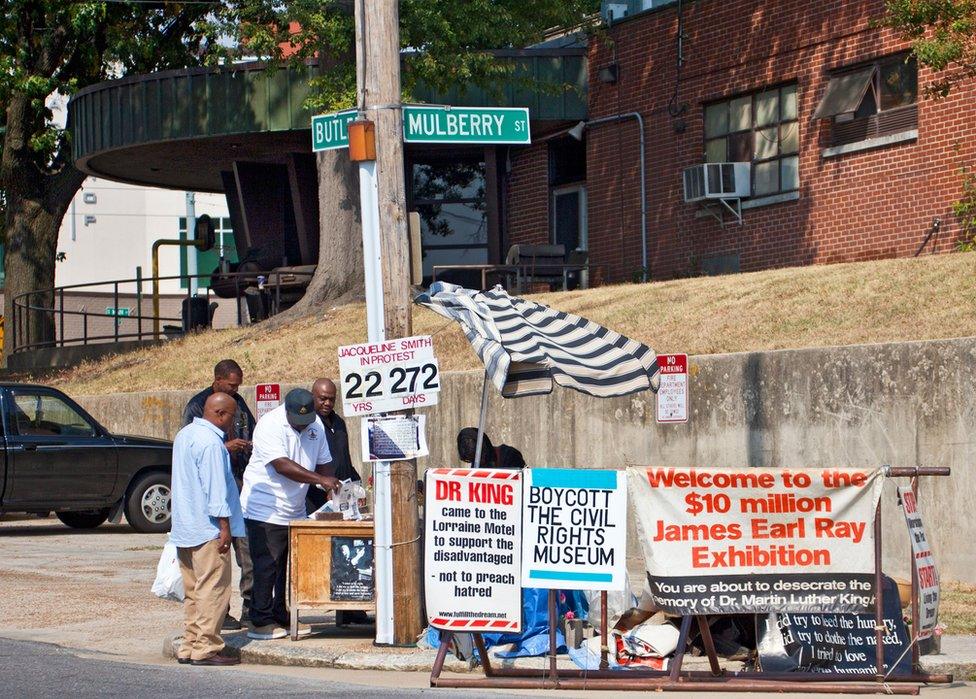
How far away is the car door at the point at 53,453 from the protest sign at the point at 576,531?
981 centimetres

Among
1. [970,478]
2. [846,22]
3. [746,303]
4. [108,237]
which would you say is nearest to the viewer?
[970,478]

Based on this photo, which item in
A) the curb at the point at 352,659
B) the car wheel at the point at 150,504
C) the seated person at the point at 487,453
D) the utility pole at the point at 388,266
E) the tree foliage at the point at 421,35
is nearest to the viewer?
the curb at the point at 352,659

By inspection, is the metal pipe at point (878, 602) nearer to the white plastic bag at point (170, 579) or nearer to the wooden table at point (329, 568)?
the wooden table at point (329, 568)

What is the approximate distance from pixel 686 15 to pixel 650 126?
1908 mm

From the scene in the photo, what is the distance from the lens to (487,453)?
1141 cm

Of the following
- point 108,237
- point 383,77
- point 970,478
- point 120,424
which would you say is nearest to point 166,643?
Answer: point 383,77

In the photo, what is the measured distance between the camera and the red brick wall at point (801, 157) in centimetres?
2108

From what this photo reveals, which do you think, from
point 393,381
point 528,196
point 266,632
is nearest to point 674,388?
point 393,381

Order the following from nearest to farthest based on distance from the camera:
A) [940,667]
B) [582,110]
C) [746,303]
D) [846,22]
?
1. [940,667]
2. [746,303]
3. [846,22]
4. [582,110]

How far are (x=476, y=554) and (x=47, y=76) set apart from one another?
2409cm

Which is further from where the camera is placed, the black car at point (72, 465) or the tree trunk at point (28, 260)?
the tree trunk at point (28, 260)

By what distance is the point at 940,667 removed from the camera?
29.6 ft

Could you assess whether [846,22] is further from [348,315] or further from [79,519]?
[79,519]

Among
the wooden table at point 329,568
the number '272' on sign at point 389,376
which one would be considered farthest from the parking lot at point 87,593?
the number '272' on sign at point 389,376
